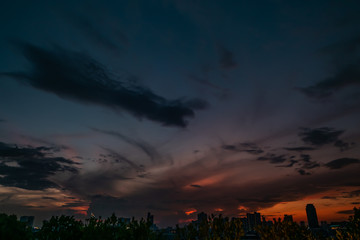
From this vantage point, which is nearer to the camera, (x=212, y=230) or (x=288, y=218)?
(x=212, y=230)

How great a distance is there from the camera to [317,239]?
81.2 feet

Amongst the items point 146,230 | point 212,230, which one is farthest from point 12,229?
point 212,230

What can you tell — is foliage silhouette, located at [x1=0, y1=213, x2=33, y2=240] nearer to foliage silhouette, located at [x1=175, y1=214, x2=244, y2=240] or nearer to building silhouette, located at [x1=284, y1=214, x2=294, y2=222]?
foliage silhouette, located at [x1=175, y1=214, x2=244, y2=240]

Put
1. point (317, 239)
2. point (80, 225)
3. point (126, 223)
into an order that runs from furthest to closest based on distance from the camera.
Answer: point (317, 239) < point (80, 225) < point (126, 223)

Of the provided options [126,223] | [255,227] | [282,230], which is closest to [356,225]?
[282,230]

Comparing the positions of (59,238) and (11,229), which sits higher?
(11,229)

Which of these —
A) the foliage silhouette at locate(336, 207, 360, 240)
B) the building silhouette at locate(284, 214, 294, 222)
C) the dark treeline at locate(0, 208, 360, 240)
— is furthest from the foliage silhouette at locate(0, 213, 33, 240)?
the foliage silhouette at locate(336, 207, 360, 240)

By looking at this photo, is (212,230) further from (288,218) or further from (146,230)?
(288,218)

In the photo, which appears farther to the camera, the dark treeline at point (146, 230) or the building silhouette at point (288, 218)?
the building silhouette at point (288, 218)

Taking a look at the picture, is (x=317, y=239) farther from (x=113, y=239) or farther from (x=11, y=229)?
(x=11, y=229)

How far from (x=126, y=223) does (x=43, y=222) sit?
308 inches

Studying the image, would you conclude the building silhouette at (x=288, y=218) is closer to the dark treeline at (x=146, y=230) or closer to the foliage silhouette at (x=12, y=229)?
the dark treeline at (x=146, y=230)

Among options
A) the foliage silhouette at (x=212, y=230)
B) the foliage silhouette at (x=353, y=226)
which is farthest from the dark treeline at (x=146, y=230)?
the foliage silhouette at (x=353, y=226)

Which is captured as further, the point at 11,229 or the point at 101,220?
the point at 101,220
